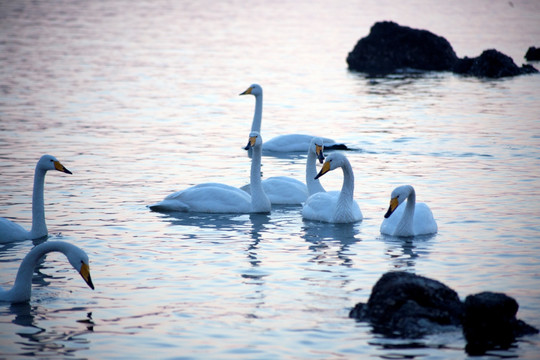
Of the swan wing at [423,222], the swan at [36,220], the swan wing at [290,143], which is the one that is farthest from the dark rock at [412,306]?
the swan wing at [290,143]

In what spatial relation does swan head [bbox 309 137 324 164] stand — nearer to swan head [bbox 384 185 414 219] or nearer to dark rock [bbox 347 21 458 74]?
swan head [bbox 384 185 414 219]

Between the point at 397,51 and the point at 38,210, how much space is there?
25801 mm

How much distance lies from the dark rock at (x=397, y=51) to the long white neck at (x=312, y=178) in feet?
69.5

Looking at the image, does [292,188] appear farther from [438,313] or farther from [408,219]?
[438,313]

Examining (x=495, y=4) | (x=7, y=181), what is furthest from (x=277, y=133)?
(x=495, y=4)

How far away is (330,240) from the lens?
41.1 feet

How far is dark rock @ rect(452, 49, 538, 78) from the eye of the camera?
31.6 metres

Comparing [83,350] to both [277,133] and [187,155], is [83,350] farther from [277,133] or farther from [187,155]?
[277,133]

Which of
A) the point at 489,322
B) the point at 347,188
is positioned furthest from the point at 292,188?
the point at 489,322

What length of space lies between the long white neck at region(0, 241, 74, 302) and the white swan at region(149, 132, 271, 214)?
14.9ft

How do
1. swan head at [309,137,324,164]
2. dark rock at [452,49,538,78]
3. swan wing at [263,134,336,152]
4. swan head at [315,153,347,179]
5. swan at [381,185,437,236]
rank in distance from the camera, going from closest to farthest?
swan at [381,185,437,236] < swan head at [315,153,347,179] < swan head at [309,137,324,164] < swan wing at [263,134,336,152] < dark rock at [452,49,538,78]

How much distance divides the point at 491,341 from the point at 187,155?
11.3 metres

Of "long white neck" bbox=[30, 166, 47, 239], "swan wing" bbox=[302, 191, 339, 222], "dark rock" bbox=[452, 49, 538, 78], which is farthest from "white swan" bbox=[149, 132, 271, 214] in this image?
"dark rock" bbox=[452, 49, 538, 78]

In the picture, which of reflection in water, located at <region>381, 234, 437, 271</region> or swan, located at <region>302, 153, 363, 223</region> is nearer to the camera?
reflection in water, located at <region>381, 234, 437, 271</region>
